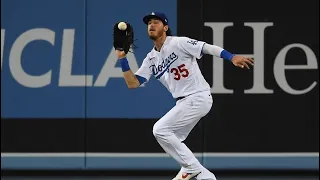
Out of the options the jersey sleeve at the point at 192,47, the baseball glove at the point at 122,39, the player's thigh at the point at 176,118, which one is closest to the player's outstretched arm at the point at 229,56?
the jersey sleeve at the point at 192,47

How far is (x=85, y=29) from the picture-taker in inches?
365

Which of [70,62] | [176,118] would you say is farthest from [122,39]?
[70,62]

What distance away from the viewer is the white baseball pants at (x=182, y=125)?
7277 millimetres

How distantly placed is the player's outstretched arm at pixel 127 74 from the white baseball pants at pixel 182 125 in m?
0.42

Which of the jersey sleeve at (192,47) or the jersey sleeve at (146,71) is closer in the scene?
the jersey sleeve at (192,47)

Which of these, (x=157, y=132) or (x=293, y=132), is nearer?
(x=157, y=132)

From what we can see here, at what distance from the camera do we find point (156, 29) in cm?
732

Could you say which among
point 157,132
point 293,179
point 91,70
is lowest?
point 293,179

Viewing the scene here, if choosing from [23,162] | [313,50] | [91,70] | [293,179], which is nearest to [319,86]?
[313,50]

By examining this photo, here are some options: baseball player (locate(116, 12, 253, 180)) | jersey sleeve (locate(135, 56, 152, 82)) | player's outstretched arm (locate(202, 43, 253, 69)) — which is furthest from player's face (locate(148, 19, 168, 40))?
player's outstretched arm (locate(202, 43, 253, 69))

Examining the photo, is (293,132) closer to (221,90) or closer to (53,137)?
(221,90)

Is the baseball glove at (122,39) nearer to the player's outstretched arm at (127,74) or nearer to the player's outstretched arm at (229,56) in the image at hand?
the player's outstretched arm at (127,74)

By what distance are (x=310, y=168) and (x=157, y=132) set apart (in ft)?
9.35

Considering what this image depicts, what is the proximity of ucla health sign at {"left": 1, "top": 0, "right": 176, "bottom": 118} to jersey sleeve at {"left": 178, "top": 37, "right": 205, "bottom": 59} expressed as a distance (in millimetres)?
2006
